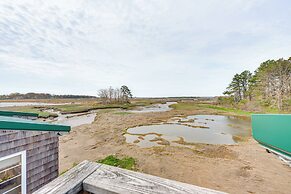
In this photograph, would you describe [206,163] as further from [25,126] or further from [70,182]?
[70,182]

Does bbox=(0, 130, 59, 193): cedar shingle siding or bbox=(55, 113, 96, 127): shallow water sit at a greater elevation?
bbox=(0, 130, 59, 193): cedar shingle siding

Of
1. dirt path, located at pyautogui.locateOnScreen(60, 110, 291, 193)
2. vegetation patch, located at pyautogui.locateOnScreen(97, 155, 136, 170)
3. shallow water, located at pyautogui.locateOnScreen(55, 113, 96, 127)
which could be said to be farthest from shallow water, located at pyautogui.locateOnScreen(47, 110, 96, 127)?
vegetation patch, located at pyautogui.locateOnScreen(97, 155, 136, 170)

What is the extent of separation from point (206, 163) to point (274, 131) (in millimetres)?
3311

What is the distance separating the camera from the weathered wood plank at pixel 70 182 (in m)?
0.65

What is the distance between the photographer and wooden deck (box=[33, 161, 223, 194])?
661 mm

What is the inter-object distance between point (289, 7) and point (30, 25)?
1454 cm

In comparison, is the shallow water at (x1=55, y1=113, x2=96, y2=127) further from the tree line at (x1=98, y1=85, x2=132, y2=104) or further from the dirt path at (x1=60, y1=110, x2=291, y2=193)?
the tree line at (x1=98, y1=85, x2=132, y2=104)

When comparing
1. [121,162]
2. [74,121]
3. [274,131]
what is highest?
[274,131]

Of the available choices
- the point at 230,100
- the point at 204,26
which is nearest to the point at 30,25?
the point at 204,26

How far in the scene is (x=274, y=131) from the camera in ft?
12.6

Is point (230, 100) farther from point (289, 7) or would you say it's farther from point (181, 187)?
point (181, 187)

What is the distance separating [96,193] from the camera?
713 millimetres

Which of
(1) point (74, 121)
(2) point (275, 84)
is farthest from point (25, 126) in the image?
(2) point (275, 84)

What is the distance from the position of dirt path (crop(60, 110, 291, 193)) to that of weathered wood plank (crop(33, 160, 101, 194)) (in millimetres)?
5085
